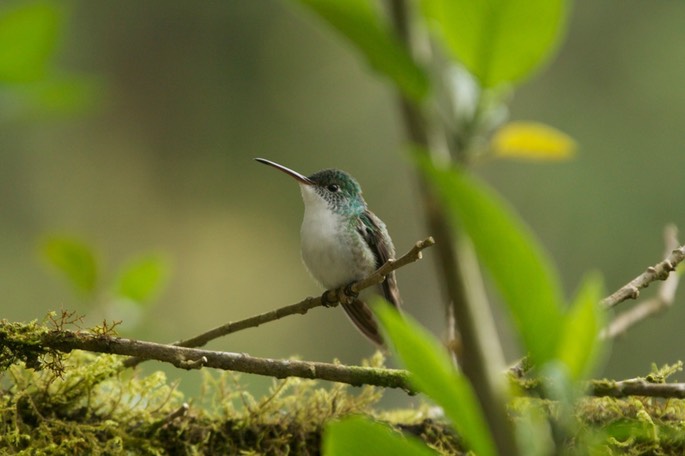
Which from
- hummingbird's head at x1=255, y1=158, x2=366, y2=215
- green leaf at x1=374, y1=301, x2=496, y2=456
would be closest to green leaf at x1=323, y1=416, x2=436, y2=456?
green leaf at x1=374, y1=301, x2=496, y2=456

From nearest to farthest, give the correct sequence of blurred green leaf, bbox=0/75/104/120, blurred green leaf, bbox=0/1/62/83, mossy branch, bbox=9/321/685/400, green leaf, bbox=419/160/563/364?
green leaf, bbox=419/160/563/364
blurred green leaf, bbox=0/1/62/83
blurred green leaf, bbox=0/75/104/120
mossy branch, bbox=9/321/685/400

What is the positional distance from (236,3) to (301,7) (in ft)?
47.7

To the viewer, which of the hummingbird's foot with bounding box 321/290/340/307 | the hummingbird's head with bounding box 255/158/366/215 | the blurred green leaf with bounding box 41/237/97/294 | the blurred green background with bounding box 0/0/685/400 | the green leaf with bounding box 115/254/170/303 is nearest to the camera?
the blurred green leaf with bounding box 41/237/97/294

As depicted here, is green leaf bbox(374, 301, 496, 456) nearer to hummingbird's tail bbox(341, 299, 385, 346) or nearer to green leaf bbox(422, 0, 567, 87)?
green leaf bbox(422, 0, 567, 87)

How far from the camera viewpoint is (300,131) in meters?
13.2

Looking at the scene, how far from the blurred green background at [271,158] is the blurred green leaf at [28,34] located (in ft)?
26.4

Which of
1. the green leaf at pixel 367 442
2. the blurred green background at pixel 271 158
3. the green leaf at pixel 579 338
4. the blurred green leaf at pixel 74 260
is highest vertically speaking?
the blurred green background at pixel 271 158

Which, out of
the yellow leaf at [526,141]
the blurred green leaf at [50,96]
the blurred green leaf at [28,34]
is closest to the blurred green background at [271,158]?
the blurred green leaf at [50,96]

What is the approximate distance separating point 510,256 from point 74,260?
242 cm

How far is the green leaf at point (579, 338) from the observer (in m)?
0.75

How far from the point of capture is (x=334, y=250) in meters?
3.87

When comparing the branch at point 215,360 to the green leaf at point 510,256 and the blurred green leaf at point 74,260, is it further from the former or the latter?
the green leaf at point 510,256

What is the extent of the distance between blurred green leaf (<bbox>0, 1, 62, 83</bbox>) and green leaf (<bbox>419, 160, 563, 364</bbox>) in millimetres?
1088

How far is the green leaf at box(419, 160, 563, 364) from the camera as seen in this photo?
63cm
